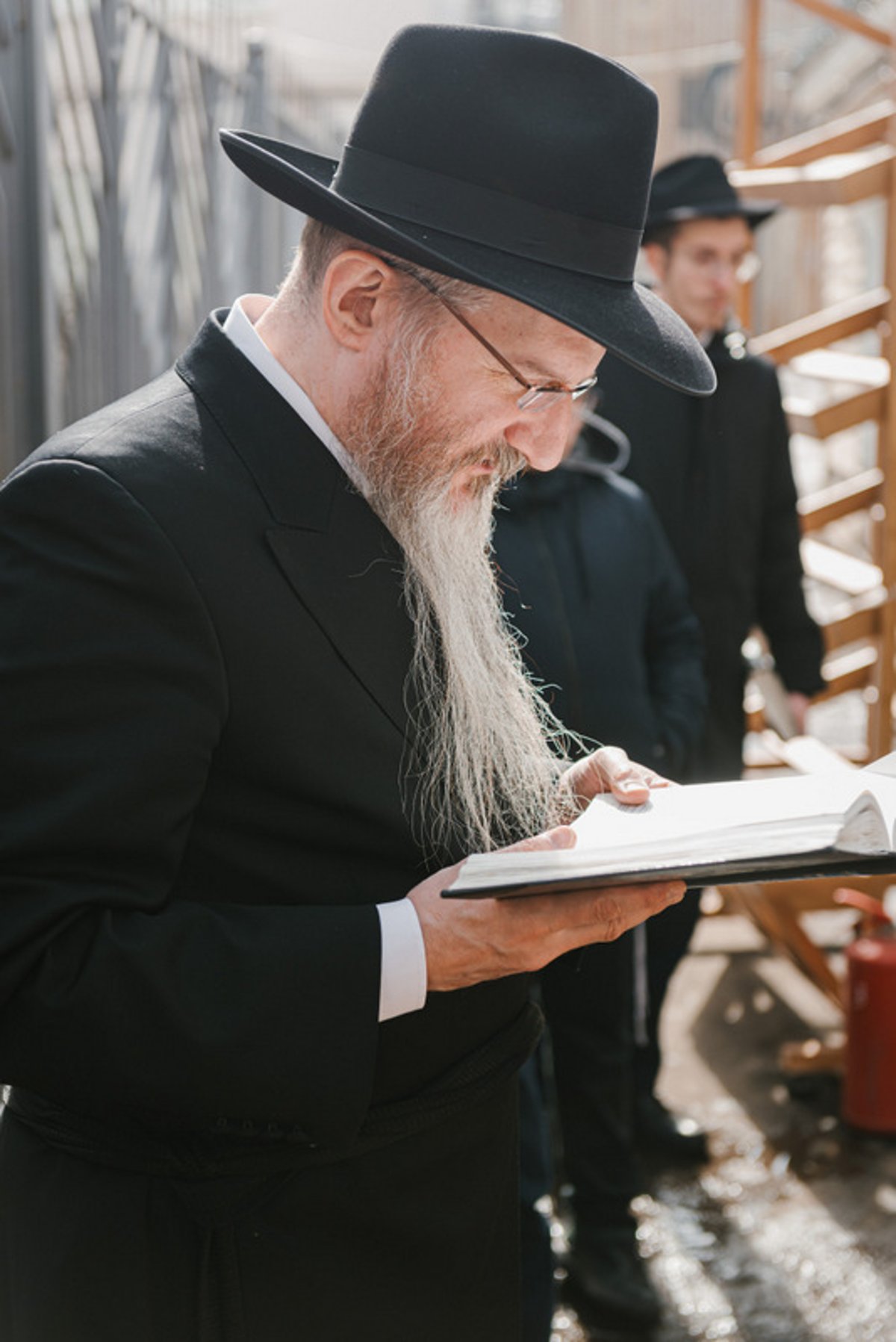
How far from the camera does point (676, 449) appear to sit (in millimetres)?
4223

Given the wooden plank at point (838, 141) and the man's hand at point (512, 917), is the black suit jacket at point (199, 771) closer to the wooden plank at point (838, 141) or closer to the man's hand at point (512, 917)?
the man's hand at point (512, 917)

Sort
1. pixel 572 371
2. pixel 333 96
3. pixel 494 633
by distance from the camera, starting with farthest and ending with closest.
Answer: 1. pixel 333 96
2. pixel 494 633
3. pixel 572 371

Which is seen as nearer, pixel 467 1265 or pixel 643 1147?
pixel 467 1265

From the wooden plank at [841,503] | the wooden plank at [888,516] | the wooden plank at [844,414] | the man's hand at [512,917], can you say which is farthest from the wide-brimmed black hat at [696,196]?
the man's hand at [512,917]

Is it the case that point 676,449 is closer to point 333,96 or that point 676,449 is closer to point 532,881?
point 532,881

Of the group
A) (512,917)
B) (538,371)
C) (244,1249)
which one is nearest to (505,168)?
(538,371)

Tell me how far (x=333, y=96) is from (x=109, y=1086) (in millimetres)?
9943

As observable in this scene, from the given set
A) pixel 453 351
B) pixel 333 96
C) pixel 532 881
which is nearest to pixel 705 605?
pixel 453 351

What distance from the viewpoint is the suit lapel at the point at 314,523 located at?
65.1 inches

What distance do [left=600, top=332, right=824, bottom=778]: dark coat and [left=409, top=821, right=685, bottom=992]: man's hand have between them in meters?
2.76

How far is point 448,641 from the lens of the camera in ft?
5.90

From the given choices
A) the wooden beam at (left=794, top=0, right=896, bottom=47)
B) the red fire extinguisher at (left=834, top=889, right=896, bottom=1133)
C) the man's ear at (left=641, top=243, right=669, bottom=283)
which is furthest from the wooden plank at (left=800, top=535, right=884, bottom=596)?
the wooden beam at (left=794, top=0, right=896, bottom=47)

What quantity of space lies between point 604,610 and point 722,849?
1.97 metres

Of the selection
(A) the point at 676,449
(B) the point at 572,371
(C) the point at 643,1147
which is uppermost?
(B) the point at 572,371
